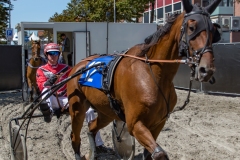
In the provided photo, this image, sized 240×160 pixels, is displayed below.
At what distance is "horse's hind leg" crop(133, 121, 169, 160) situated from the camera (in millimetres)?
3736

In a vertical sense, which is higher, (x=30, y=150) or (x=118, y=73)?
(x=118, y=73)

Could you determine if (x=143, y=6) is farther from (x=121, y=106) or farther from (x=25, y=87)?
(x=121, y=106)

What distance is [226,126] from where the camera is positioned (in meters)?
8.17

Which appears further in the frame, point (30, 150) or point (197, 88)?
point (197, 88)

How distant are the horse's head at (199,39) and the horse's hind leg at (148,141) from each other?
0.81 metres

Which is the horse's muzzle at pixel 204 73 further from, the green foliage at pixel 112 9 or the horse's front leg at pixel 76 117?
the green foliage at pixel 112 9

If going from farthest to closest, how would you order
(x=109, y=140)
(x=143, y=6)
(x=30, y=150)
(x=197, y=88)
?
(x=143, y=6)
(x=197, y=88)
(x=109, y=140)
(x=30, y=150)

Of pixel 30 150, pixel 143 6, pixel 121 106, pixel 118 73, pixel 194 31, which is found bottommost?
pixel 30 150

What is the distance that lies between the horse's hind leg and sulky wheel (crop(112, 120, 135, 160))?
5.70ft

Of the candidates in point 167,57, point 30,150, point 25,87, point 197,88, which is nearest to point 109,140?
point 30,150

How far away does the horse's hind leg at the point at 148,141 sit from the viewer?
3736 mm

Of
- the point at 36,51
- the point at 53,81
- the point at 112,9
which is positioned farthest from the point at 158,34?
the point at 112,9

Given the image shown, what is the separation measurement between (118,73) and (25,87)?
8589mm

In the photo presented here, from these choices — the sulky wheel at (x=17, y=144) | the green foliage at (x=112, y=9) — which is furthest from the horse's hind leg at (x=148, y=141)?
the green foliage at (x=112, y=9)
